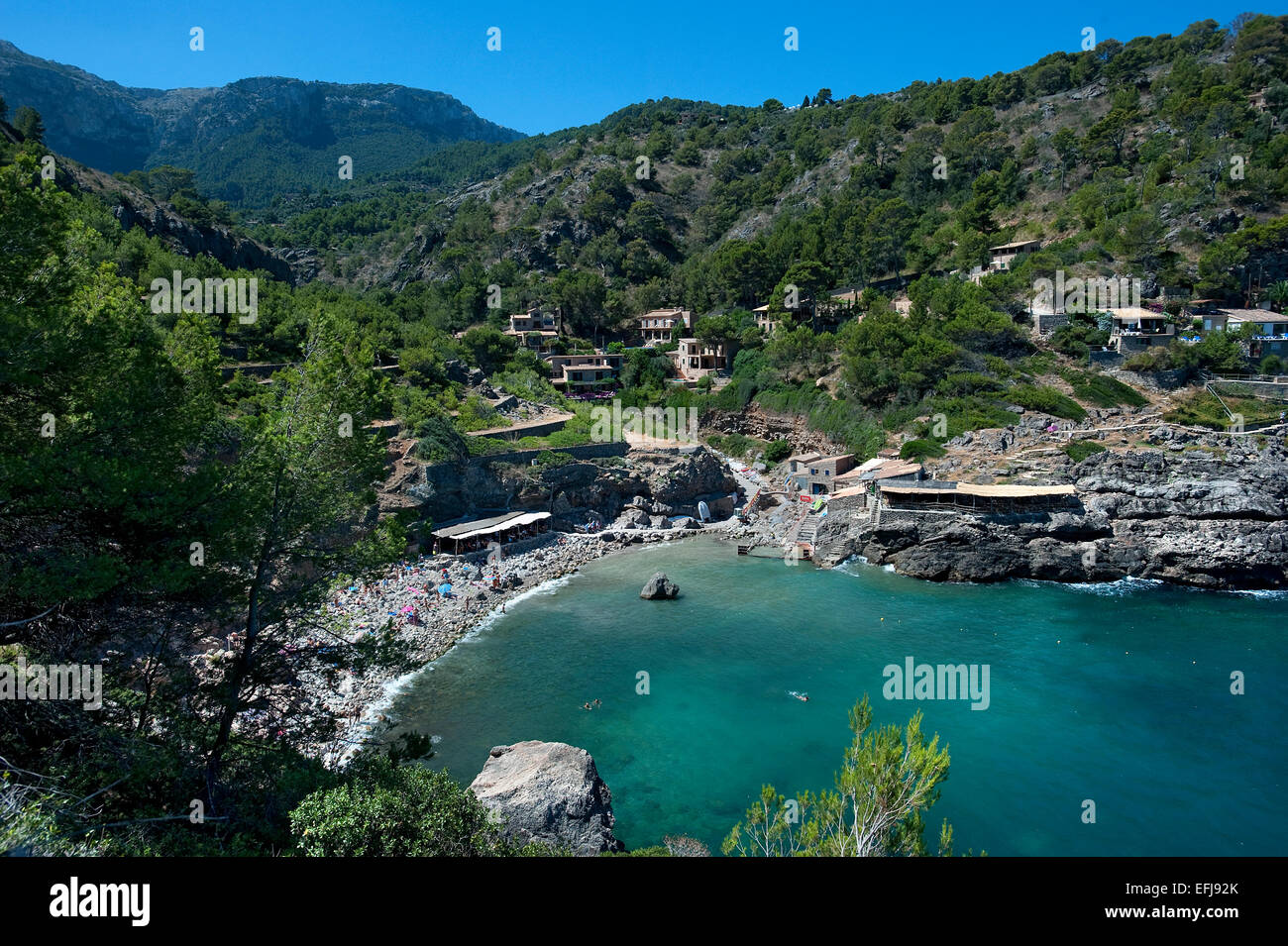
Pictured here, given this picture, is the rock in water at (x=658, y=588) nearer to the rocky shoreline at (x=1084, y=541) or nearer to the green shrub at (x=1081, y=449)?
the rocky shoreline at (x=1084, y=541)

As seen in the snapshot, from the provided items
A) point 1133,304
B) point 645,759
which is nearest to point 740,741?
point 645,759

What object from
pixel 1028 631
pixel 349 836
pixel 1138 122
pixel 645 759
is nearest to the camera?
pixel 349 836

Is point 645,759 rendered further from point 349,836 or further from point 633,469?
point 633,469

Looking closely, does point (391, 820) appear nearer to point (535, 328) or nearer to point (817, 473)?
point (817, 473)

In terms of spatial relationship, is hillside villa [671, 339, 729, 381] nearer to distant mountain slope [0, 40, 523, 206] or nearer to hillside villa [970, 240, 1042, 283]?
hillside villa [970, 240, 1042, 283]

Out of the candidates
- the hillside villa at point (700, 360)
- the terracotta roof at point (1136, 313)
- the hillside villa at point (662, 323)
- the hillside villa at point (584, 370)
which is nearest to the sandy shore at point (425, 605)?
the hillside villa at point (584, 370)
